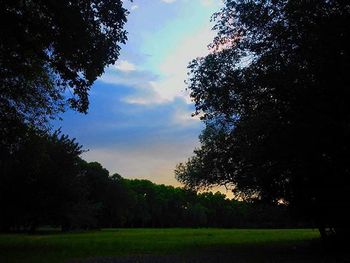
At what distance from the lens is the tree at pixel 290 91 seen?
17.2m

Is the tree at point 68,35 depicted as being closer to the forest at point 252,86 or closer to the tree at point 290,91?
the forest at point 252,86

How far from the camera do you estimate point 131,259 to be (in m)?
21.8

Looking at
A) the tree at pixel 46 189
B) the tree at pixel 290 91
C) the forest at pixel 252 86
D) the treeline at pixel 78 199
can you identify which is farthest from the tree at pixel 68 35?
the tree at pixel 46 189

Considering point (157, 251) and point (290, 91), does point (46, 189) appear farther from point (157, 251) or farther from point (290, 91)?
point (290, 91)

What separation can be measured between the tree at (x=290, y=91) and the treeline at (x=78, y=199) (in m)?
10.7

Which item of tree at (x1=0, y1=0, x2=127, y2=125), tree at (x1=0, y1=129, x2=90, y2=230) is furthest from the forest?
tree at (x1=0, y1=129, x2=90, y2=230)

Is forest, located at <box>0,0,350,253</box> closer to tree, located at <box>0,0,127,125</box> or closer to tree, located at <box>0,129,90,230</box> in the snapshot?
tree, located at <box>0,0,127,125</box>

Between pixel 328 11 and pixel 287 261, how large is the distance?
36.8ft

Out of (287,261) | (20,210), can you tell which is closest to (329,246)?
(287,261)

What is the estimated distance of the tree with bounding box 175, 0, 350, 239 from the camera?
17172mm

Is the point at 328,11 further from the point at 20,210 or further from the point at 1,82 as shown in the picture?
the point at 20,210

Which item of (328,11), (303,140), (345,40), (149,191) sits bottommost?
(303,140)

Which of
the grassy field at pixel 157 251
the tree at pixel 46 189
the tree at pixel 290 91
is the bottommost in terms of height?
the grassy field at pixel 157 251

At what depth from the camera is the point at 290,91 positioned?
18.5 metres
